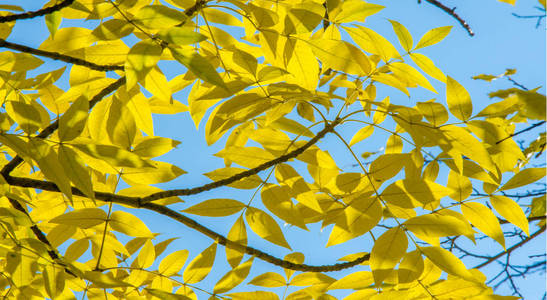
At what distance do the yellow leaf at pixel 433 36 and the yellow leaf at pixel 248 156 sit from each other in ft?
2.01

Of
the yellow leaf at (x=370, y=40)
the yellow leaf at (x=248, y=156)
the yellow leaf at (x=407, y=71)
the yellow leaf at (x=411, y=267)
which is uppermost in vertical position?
the yellow leaf at (x=370, y=40)

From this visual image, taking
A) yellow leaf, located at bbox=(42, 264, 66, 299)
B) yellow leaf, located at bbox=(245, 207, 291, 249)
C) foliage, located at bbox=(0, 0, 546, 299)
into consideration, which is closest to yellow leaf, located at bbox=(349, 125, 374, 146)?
foliage, located at bbox=(0, 0, 546, 299)

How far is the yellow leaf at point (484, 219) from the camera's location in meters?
1.35

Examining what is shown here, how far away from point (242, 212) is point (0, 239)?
2.50 feet

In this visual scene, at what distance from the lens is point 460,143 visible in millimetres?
1190

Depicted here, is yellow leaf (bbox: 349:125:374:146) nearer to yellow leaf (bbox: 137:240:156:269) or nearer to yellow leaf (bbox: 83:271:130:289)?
yellow leaf (bbox: 137:240:156:269)

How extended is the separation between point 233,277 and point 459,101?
90 centimetres

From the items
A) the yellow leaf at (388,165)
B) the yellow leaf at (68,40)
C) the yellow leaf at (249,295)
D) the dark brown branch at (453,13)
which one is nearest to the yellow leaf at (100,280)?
the yellow leaf at (249,295)

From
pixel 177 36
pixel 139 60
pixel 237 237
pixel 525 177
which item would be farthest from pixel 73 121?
pixel 525 177

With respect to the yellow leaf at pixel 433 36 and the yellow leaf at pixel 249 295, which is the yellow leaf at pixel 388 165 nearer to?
the yellow leaf at pixel 433 36

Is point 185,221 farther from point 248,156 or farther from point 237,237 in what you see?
point 248,156

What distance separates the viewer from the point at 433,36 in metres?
1.45

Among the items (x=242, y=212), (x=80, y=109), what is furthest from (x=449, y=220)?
(x=80, y=109)

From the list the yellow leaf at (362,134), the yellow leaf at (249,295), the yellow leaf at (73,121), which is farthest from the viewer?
the yellow leaf at (362,134)
